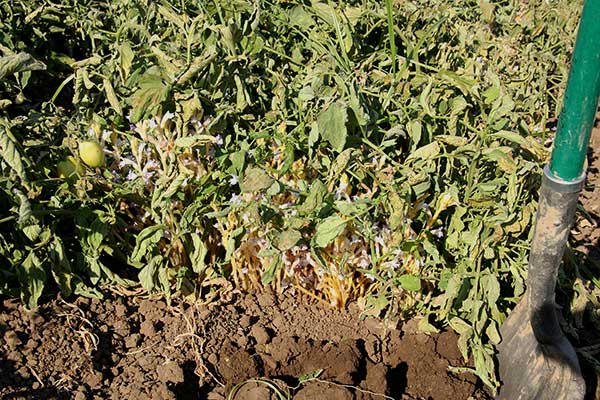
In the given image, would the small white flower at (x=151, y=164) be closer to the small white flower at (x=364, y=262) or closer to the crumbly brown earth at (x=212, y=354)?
the crumbly brown earth at (x=212, y=354)

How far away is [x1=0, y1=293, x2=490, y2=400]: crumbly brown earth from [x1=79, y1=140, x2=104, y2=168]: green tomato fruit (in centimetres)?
47

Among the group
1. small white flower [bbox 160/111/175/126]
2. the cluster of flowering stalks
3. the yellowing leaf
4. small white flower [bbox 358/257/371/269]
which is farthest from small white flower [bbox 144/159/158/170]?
small white flower [bbox 358/257/371/269]

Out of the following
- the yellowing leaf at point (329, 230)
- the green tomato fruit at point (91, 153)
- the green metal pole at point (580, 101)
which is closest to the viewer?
the green metal pole at point (580, 101)

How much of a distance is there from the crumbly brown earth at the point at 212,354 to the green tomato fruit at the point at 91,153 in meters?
0.47

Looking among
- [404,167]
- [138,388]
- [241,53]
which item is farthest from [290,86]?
[138,388]


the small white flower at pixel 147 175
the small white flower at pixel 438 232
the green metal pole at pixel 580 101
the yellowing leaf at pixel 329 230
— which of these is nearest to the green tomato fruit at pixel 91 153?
the small white flower at pixel 147 175

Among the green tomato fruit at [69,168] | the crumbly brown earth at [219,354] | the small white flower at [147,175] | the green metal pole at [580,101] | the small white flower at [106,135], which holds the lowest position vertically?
the crumbly brown earth at [219,354]

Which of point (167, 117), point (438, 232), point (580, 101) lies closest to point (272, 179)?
point (167, 117)

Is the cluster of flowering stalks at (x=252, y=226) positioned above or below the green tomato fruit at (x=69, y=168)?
below

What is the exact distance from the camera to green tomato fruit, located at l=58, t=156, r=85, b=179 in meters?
2.42

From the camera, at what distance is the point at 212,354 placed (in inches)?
96.3

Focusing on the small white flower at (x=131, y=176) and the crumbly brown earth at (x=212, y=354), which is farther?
the small white flower at (x=131, y=176)

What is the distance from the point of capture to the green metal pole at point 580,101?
165 centimetres

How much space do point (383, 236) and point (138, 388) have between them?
898 millimetres
